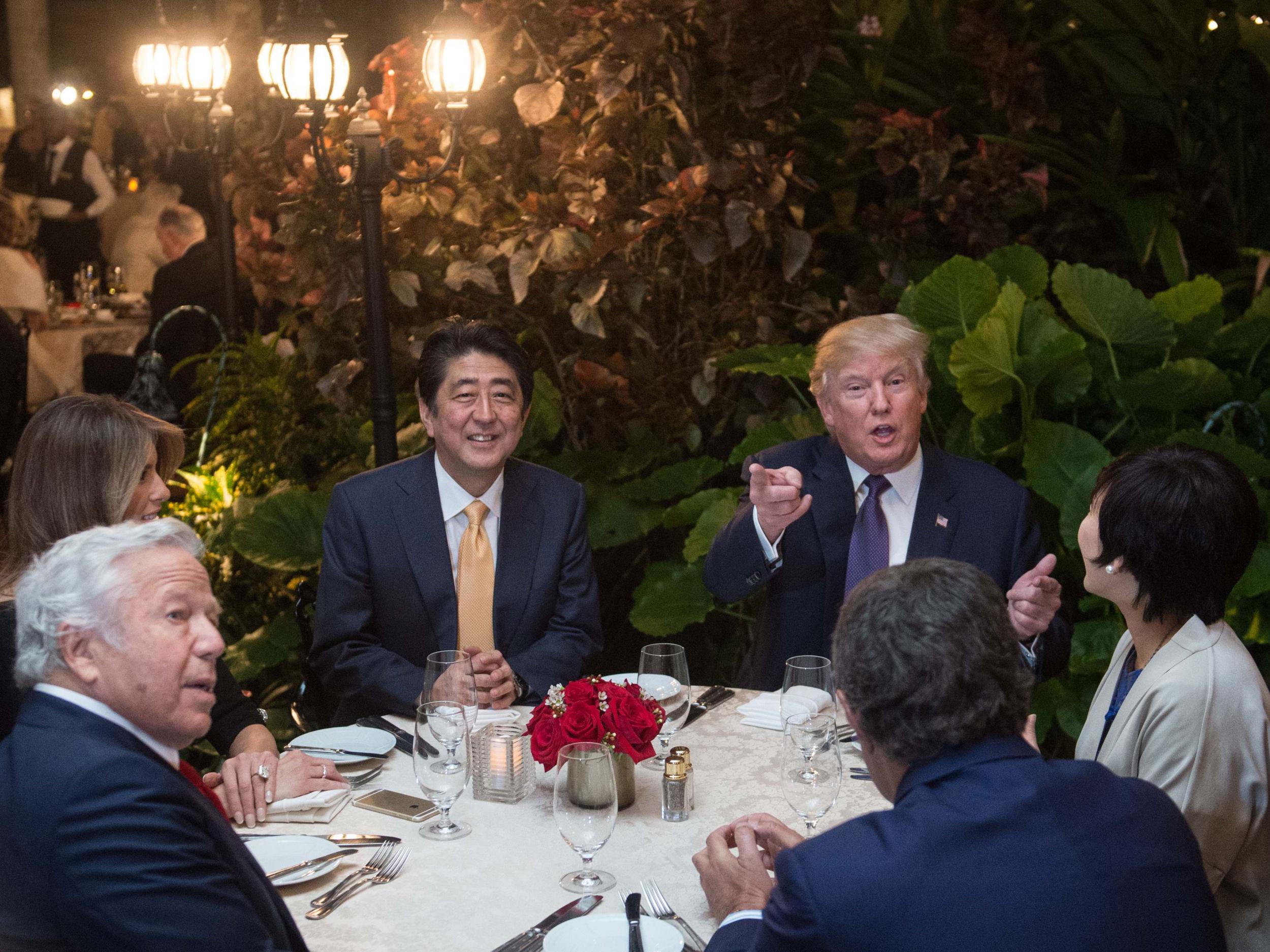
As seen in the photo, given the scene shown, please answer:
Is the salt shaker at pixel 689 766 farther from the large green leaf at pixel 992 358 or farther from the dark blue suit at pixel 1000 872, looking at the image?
the large green leaf at pixel 992 358

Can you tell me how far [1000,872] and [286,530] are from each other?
301cm

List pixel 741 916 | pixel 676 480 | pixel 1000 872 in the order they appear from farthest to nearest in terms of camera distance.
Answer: pixel 676 480 < pixel 741 916 < pixel 1000 872

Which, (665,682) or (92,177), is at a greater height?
(92,177)

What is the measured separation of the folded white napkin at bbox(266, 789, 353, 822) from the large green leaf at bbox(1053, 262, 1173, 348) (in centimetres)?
234

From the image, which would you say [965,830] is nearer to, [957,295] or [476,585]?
[476,585]

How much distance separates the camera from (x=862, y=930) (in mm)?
1273

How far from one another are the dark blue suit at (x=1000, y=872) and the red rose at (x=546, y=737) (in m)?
0.67

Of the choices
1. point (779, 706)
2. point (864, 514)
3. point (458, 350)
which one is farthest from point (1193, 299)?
point (458, 350)

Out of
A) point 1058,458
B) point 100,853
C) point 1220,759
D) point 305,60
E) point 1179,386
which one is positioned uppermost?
point 305,60

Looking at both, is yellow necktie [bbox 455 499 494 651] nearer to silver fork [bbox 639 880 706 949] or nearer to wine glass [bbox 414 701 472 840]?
wine glass [bbox 414 701 472 840]

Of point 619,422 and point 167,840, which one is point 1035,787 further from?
point 619,422

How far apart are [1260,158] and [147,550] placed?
15.0 feet

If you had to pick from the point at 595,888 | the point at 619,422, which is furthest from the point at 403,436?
the point at 595,888

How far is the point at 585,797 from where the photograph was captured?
167cm
